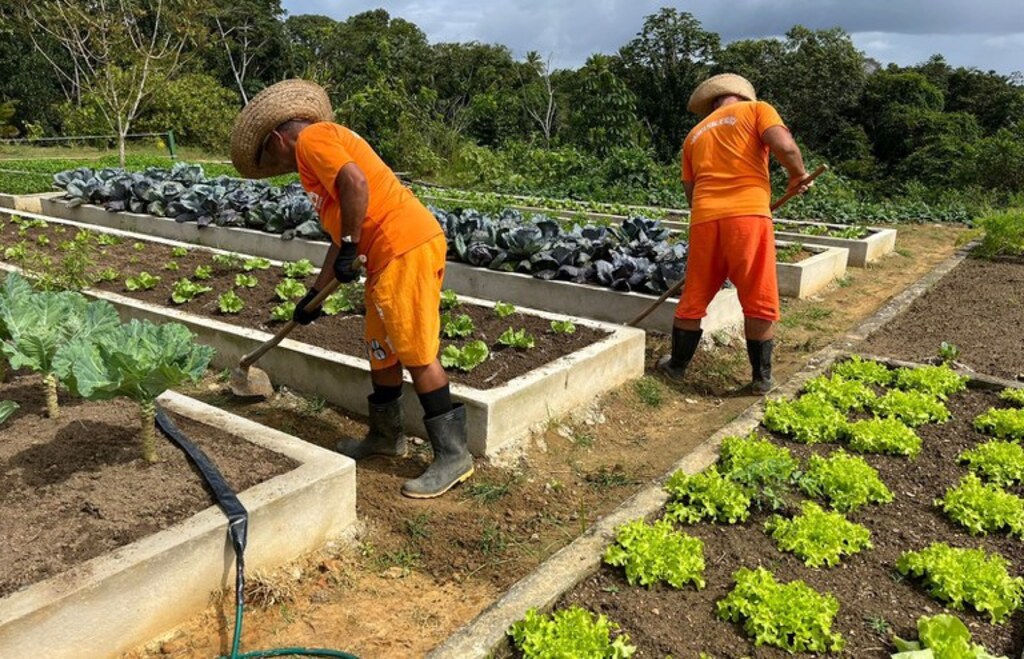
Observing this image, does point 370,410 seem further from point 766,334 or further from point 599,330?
point 766,334

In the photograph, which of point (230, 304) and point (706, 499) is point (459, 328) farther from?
point (706, 499)

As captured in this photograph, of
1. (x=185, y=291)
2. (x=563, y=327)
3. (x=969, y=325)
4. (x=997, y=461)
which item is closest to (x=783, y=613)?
(x=997, y=461)

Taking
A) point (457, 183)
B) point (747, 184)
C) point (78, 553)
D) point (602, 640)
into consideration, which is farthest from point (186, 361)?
point (457, 183)

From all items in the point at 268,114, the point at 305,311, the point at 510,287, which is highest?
the point at 268,114

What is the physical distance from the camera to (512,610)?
2627 millimetres

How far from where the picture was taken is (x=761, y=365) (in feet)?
16.9

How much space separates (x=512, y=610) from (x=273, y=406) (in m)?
2.57

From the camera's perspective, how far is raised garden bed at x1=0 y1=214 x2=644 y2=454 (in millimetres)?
4238

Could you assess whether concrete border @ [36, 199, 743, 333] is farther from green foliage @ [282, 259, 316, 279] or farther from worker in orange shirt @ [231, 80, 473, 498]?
worker in orange shirt @ [231, 80, 473, 498]

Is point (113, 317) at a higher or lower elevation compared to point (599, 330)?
higher

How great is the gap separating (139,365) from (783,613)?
2.47 meters

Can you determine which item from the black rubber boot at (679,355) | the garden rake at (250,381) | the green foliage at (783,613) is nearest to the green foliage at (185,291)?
the garden rake at (250,381)

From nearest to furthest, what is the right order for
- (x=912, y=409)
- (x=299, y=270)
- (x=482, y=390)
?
(x=482, y=390), (x=912, y=409), (x=299, y=270)

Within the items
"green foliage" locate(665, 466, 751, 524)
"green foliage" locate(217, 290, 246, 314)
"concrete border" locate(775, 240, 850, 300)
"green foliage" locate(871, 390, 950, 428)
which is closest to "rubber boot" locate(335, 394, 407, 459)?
"green foliage" locate(665, 466, 751, 524)
